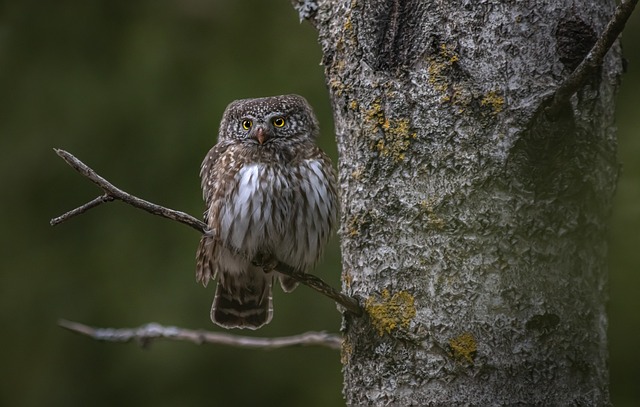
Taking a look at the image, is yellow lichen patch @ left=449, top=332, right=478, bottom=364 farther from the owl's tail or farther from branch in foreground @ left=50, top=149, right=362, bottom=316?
the owl's tail

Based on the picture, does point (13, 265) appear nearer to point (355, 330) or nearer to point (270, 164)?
point (270, 164)

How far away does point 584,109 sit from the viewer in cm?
220

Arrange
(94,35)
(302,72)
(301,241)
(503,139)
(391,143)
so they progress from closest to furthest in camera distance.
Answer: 1. (503,139)
2. (391,143)
3. (301,241)
4. (302,72)
5. (94,35)

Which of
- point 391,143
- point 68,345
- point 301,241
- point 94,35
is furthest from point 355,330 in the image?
point 94,35

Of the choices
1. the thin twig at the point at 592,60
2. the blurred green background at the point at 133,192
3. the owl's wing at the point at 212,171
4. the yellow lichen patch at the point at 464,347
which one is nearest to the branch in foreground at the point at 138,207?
the yellow lichen patch at the point at 464,347

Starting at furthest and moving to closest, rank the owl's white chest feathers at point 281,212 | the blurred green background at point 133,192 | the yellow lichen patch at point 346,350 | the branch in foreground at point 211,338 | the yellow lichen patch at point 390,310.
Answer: the blurred green background at point 133,192
the owl's white chest feathers at point 281,212
the branch in foreground at point 211,338
the yellow lichen patch at point 346,350
the yellow lichen patch at point 390,310

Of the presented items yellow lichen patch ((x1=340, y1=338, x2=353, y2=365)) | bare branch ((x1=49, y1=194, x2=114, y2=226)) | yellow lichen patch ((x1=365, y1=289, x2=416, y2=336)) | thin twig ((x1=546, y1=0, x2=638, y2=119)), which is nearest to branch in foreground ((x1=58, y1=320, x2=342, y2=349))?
yellow lichen patch ((x1=340, y1=338, x2=353, y2=365))

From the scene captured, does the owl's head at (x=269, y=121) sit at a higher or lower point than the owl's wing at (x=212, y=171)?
higher

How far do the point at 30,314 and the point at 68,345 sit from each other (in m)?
0.29

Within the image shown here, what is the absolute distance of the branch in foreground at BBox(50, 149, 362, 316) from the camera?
2.04 m

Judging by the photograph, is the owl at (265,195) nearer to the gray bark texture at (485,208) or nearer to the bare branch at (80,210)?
the gray bark texture at (485,208)

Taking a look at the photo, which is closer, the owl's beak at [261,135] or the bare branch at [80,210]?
the bare branch at [80,210]

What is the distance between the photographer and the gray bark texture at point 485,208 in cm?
214

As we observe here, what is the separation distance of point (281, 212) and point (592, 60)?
55.2 inches
